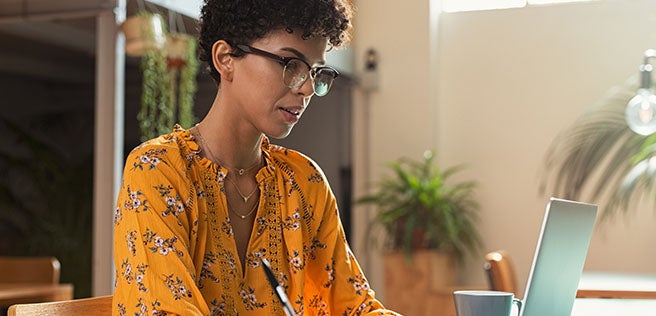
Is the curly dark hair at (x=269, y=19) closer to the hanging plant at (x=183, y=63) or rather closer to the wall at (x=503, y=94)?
the hanging plant at (x=183, y=63)

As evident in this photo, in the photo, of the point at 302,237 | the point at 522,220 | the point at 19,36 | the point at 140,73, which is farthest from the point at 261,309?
the point at 140,73

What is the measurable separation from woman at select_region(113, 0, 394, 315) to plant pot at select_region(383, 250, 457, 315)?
4425 millimetres

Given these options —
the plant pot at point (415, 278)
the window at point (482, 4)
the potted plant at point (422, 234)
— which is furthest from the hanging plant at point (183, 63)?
the window at point (482, 4)

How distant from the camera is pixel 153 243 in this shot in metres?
1.43

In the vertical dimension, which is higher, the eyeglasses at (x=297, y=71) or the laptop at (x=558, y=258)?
the eyeglasses at (x=297, y=71)

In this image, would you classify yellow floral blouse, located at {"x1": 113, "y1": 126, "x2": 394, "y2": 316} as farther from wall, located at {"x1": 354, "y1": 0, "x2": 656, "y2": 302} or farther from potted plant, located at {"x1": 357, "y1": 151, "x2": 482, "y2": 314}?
wall, located at {"x1": 354, "y1": 0, "x2": 656, "y2": 302}

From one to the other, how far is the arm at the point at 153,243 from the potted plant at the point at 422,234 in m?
4.68

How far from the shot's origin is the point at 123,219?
1.48 metres

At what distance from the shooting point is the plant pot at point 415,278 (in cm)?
614

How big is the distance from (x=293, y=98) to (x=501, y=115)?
5.41 meters

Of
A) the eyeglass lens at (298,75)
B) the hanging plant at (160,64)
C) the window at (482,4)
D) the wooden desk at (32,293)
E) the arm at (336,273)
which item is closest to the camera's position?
the eyeglass lens at (298,75)

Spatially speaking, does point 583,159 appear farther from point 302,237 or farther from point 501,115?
point 302,237

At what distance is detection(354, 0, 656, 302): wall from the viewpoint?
6.46 m

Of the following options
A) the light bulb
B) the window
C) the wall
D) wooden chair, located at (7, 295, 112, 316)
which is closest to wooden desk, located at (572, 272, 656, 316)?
wooden chair, located at (7, 295, 112, 316)
